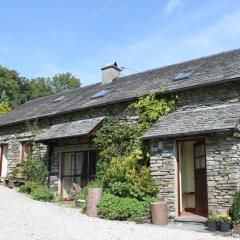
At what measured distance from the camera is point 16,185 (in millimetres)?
17156

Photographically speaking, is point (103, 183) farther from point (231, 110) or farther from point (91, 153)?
point (231, 110)

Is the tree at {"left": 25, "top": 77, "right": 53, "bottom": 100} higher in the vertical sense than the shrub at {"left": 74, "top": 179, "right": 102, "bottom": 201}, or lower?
higher

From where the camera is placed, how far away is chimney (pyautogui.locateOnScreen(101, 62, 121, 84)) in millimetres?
19859

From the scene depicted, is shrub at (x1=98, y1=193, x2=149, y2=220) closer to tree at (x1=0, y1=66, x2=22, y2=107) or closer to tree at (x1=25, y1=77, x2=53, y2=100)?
tree at (x1=0, y1=66, x2=22, y2=107)

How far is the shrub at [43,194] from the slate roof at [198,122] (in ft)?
16.5

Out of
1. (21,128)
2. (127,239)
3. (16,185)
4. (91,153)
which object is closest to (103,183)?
(91,153)

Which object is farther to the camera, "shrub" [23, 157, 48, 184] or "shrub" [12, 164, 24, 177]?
"shrub" [12, 164, 24, 177]

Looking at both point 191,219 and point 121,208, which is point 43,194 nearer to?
point 121,208

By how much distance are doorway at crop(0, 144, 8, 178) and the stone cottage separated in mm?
433

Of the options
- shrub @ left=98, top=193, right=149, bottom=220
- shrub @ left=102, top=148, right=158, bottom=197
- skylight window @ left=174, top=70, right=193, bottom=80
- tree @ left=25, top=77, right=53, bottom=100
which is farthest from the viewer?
tree @ left=25, top=77, right=53, bottom=100

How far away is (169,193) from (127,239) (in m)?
3.46

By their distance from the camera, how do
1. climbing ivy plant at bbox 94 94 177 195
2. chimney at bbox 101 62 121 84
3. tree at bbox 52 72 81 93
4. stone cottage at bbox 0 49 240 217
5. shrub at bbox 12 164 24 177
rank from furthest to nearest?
tree at bbox 52 72 81 93, chimney at bbox 101 62 121 84, shrub at bbox 12 164 24 177, climbing ivy plant at bbox 94 94 177 195, stone cottage at bbox 0 49 240 217

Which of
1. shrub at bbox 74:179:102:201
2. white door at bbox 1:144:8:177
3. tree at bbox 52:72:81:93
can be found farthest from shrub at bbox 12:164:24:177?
tree at bbox 52:72:81:93

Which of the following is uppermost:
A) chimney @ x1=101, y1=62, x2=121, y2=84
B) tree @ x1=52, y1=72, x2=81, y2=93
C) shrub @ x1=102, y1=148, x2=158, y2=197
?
tree @ x1=52, y1=72, x2=81, y2=93
